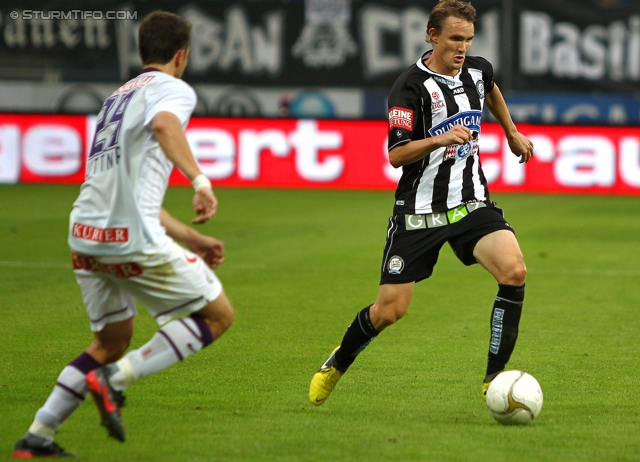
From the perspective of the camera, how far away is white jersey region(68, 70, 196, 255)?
4.34 metres

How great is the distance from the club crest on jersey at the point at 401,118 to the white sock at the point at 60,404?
206 centimetres

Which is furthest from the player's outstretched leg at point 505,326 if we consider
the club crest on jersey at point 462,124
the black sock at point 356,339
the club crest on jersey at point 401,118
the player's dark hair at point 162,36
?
the player's dark hair at point 162,36

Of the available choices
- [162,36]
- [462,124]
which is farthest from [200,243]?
[462,124]

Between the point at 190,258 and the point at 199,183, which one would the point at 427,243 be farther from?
the point at 199,183

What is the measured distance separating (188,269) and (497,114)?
245cm

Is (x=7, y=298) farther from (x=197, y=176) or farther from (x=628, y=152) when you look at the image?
(x=628, y=152)

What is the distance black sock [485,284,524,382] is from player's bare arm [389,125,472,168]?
2.50 feet

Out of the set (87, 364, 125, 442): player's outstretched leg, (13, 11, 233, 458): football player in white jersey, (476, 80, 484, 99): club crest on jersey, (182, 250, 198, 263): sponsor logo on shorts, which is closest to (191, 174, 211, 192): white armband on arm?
(13, 11, 233, 458): football player in white jersey

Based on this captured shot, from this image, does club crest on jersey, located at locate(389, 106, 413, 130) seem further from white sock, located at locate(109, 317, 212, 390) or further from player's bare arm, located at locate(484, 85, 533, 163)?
white sock, located at locate(109, 317, 212, 390)

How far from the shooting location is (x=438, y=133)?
5734 millimetres

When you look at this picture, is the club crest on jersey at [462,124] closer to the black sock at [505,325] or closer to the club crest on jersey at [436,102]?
the club crest on jersey at [436,102]

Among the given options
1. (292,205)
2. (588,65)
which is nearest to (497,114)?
(292,205)

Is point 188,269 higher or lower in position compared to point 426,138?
lower

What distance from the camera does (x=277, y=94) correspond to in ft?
75.2
